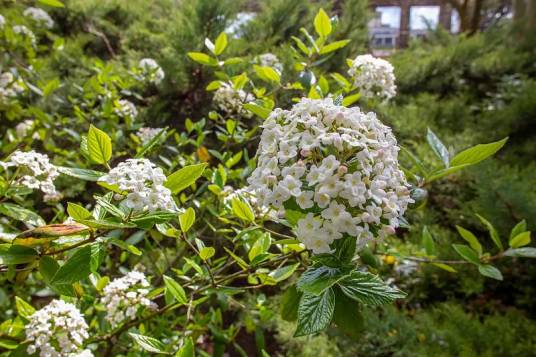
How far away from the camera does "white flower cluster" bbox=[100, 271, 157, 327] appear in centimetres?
100

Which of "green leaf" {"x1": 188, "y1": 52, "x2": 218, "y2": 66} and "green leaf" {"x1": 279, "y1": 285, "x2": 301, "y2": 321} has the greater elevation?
"green leaf" {"x1": 188, "y1": 52, "x2": 218, "y2": 66}

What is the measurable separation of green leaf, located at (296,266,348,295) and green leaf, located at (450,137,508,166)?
344 mm

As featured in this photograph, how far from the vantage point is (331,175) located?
Answer: 0.55m

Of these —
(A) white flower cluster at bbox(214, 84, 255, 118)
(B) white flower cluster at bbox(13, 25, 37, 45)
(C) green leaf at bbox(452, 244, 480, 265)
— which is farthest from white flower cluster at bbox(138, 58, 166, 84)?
(C) green leaf at bbox(452, 244, 480, 265)

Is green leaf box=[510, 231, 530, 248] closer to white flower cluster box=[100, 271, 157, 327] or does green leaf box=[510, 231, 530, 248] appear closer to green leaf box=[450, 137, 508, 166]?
green leaf box=[450, 137, 508, 166]

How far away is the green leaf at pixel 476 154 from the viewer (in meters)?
0.73

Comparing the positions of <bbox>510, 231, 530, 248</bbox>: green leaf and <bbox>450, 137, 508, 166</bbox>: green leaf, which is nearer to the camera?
<bbox>450, 137, 508, 166</bbox>: green leaf

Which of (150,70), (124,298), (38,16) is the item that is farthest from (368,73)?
(38,16)

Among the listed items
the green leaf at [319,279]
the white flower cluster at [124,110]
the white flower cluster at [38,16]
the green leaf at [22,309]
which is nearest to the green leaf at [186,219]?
the green leaf at [319,279]

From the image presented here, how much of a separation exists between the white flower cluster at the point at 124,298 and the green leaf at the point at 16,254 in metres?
0.39

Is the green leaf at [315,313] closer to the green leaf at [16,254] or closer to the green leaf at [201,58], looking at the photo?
the green leaf at [16,254]

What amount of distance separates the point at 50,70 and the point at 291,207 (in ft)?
8.01

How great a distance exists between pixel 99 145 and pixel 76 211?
138mm

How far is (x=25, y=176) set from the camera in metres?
0.87
